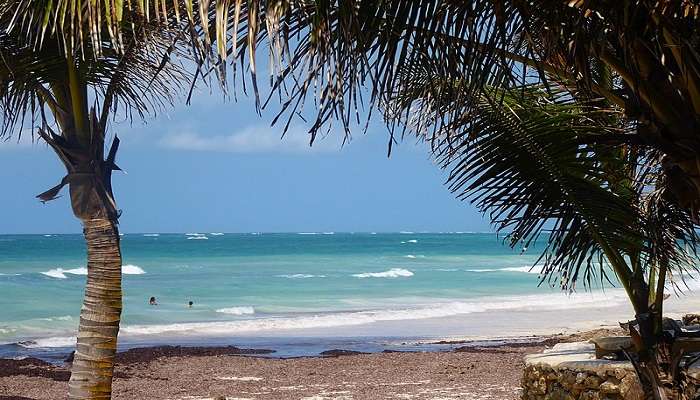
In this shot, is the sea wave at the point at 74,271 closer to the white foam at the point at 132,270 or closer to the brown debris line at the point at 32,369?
the white foam at the point at 132,270

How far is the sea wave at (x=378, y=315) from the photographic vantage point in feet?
62.8

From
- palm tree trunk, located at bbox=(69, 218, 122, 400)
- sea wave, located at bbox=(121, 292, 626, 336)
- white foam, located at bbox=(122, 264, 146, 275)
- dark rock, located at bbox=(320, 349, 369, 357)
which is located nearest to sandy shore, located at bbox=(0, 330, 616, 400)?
dark rock, located at bbox=(320, 349, 369, 357)

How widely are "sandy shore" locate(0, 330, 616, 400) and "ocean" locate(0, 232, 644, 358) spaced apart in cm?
187

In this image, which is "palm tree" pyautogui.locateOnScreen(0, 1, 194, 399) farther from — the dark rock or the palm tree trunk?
the dark rock

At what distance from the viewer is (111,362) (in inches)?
205

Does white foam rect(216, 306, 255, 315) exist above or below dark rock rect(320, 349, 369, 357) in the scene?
above

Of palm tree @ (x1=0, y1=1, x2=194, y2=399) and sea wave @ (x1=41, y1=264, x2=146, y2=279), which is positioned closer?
palm tree @ (x1=0, y1=1, x2=194, y2=399)

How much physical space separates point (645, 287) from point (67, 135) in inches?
135

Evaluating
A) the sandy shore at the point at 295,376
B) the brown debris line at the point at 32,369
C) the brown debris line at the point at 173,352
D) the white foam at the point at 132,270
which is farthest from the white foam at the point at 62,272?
the brown debris line at the point at 32,369

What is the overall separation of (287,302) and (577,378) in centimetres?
2066

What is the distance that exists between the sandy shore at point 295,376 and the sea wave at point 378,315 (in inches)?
185

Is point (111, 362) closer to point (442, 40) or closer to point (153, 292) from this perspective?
point (442, 40)

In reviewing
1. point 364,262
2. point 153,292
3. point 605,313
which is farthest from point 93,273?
point 364,262

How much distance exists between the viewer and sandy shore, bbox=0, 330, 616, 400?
992cm
